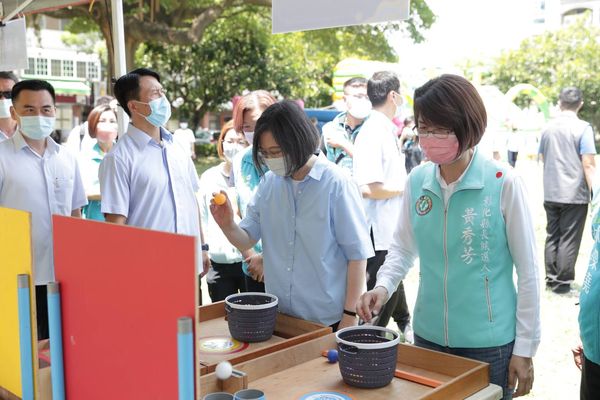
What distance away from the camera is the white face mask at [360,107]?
12.8 feet

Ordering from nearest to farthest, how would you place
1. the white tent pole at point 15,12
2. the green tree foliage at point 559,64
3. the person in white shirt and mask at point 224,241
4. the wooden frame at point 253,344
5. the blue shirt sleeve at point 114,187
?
the wooden frame at point 253,344 → the blue shirt sleeve at point 114,187 → the person in white shirt and mask at point 224,241 → the white tent pole at point 15,12 → the green tree foliage at point 559,64

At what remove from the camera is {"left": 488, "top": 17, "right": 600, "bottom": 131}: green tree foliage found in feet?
95.6

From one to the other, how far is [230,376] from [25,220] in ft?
1.92

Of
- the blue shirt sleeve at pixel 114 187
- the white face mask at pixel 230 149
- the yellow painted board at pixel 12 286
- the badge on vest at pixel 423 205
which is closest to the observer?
the yellow painted board at pixel 12 286

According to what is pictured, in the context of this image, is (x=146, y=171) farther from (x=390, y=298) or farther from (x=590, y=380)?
(x=590, y=380)

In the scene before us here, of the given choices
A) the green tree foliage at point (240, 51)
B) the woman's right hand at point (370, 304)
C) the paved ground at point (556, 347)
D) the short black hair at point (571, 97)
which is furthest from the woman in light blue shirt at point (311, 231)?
the green tree foliage at point (240, 51)

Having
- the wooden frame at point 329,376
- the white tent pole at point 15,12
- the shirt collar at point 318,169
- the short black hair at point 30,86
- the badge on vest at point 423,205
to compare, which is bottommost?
the wooden frame at point 329,376

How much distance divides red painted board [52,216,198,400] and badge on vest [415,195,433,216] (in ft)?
2.93

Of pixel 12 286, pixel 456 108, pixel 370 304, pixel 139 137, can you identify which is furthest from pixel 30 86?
pixel 456 108

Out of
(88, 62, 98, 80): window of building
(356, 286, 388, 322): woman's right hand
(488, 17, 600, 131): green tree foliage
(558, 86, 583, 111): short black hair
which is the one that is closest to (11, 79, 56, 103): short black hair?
(356, 286, 388, 322): woman's right hand

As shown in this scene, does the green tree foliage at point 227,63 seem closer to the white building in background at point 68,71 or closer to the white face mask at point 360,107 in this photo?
the white building in background at point 68,71

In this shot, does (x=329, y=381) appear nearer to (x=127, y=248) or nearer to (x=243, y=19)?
(x=127, y=248)

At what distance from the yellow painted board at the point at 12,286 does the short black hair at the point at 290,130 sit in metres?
0.79

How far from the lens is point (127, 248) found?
1.16 metres
